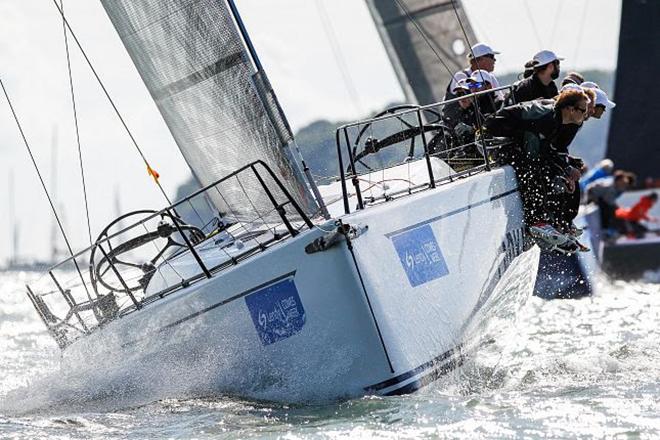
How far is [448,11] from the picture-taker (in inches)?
458

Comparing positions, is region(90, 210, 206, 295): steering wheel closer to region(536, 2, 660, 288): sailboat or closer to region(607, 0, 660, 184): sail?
region(536, 2, 660, 288): sailboat

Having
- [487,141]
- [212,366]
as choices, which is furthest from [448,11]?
[212,366]

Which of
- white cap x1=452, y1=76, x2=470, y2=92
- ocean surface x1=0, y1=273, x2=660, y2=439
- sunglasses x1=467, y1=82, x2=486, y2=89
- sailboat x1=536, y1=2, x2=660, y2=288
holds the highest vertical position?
white cap x1=452, y1=76, x2=470, y2=92

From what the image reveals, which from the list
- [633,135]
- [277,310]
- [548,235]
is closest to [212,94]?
[277,310]

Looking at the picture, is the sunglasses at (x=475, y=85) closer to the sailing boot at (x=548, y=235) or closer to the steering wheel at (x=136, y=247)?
the sailing boot at (x=548, y=235)

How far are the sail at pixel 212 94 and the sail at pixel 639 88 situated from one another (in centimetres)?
935

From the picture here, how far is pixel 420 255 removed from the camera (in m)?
5.38

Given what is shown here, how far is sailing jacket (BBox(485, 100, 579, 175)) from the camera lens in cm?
623

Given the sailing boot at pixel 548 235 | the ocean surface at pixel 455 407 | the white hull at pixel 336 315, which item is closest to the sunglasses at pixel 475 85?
the sailing boot at pixel 548 235

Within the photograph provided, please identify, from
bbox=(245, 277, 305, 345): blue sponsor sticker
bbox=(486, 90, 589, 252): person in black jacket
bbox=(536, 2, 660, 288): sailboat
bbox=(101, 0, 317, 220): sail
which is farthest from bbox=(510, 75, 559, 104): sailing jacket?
bbox=(536, 2, 660, 288): sailboat

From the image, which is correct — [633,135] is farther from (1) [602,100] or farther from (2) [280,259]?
A: (2) [280,259]

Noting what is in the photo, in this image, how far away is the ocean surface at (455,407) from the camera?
4504 mm

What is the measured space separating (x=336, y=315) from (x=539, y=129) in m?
1.84

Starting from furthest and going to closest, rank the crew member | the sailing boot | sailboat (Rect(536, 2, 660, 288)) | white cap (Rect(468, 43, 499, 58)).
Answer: sailboat (Rect(536, 2, 660, 288)) < white cap (Rect(468, 43, 499, 58)) < the crew member < the sailing boot
